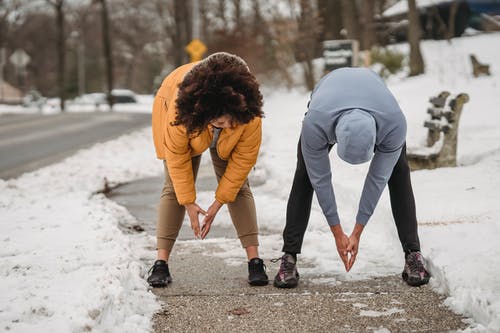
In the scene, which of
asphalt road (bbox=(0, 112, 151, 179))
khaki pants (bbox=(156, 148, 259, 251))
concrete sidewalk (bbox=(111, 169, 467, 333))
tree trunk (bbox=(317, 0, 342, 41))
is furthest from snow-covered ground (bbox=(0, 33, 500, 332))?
tree trunk (bbox=(317, 0, 342, 41))

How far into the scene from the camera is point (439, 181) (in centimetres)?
671

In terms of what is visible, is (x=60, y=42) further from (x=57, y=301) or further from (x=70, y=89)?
(x=57, y=301)

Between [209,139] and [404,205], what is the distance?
1233 mm

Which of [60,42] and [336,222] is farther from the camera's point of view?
[60,42]

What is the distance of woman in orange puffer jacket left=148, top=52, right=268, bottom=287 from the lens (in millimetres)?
3682

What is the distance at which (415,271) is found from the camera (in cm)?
422

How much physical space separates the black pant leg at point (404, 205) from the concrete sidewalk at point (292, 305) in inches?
9.9

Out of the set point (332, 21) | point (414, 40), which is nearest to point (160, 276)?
point (414, 40)

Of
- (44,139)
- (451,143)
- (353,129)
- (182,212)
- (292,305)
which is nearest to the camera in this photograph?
(353,129)

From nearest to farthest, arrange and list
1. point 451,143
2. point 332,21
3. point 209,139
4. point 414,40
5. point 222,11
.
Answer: point 209,139, point 451,143, point 414,40, point 332,21, point 222,11

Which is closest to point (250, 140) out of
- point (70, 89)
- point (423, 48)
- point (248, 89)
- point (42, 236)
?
point (248, 89)

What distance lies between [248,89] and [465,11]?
1006 inches

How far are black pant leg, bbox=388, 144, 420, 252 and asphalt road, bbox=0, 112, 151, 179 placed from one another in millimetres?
7182

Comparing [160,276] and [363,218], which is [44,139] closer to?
[160,276]
